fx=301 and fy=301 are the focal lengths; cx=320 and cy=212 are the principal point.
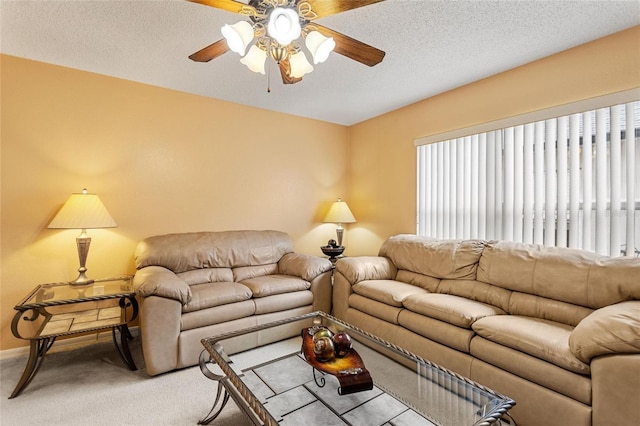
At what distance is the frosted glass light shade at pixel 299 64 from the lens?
1.82 metres

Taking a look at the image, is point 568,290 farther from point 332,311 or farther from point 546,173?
point 332,311

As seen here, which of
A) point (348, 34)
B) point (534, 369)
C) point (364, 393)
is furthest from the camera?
point (348, 34)

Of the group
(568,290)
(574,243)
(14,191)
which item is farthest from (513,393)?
(14,191)

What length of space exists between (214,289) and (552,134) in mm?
3245

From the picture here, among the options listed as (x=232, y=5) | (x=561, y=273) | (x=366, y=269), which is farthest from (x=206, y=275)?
(x=561, y=273)

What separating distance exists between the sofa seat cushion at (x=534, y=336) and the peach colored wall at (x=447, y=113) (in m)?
1.81

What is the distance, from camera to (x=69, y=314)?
8.54 feet

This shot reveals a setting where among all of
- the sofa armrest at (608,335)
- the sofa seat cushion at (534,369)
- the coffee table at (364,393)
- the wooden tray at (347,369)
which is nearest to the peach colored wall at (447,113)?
the sofa armrest at (608,335)

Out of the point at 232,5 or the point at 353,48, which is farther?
the point at 353,48

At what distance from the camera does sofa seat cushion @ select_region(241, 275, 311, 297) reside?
288 cm

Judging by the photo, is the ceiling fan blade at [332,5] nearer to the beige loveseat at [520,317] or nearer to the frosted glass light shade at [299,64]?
the frosted glass light shade at [299,64]

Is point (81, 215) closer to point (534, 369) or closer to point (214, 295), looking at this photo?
point (214, 295)

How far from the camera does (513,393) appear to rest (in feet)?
5.73

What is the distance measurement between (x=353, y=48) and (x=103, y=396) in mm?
2782
